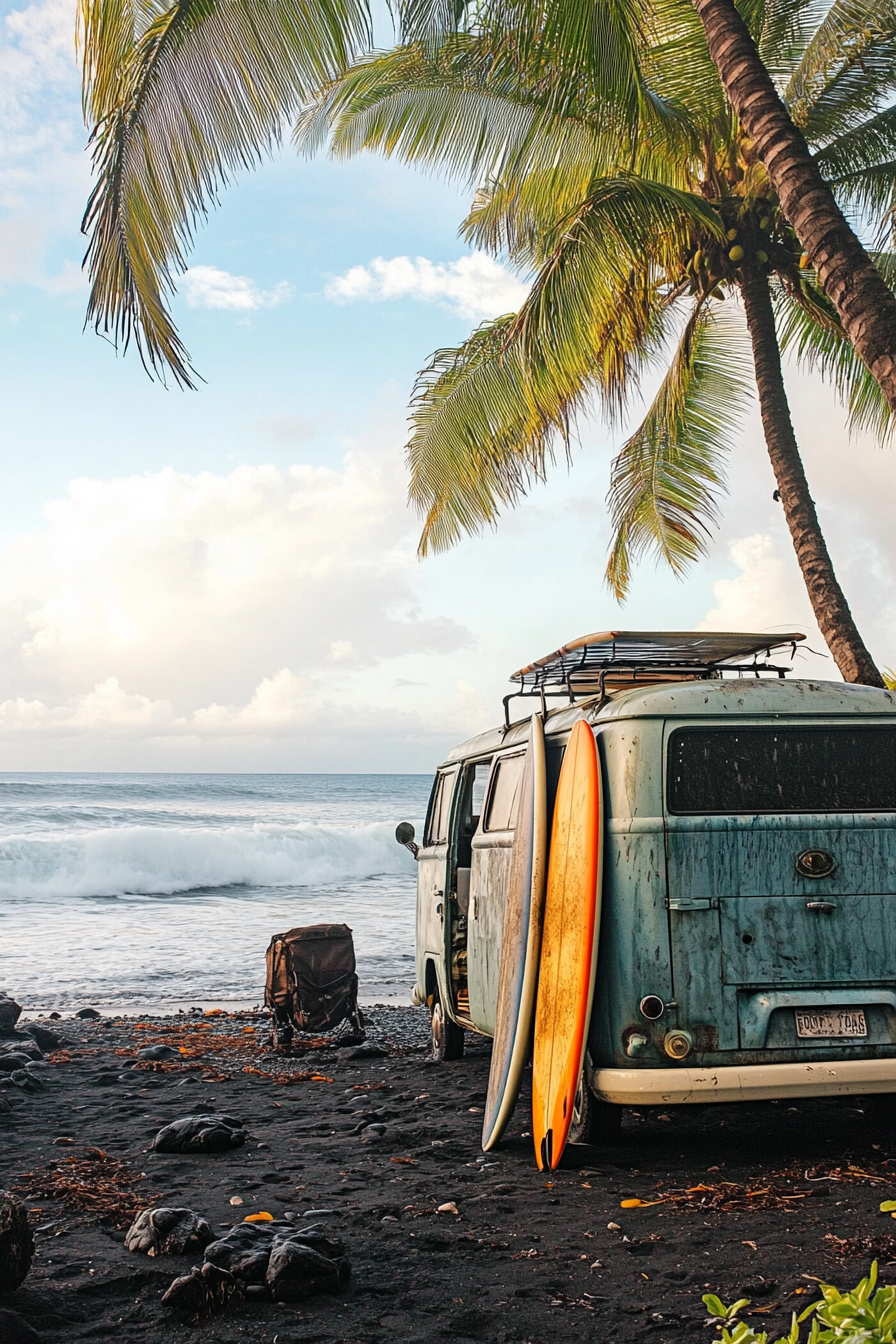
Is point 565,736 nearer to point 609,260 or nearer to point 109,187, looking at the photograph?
point 109,187

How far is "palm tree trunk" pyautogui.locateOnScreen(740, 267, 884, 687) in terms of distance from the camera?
9891 mm

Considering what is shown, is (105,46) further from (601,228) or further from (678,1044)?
(678,1044)

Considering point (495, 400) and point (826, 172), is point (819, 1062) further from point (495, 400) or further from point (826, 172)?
point (826, 172)

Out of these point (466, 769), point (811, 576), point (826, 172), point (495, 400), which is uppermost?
point (826, 172)

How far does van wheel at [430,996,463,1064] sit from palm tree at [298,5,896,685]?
179 inches

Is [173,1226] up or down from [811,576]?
down

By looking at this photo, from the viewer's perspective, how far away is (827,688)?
5320 millimetres

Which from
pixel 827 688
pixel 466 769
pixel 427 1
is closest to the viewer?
pixel 827 688

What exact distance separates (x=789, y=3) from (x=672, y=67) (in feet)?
4.02

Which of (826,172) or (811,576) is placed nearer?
(811,576)

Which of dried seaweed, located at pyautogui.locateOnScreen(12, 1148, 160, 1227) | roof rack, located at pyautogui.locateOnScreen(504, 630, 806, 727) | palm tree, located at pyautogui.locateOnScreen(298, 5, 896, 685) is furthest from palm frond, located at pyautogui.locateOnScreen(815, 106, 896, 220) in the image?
dried seaweed, located at pyautogui.locateOnScreen(12, 1148, 160, 1227)

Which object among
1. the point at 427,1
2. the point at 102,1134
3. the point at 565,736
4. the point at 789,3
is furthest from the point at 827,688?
the point at 789,3

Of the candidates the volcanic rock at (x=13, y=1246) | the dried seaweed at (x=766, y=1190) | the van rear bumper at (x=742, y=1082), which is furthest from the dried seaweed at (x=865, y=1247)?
the volcanic rock at (x=13, y=1246)

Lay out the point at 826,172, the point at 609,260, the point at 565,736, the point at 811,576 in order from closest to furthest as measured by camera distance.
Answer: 1. the point at 565,736
2. the point at 609,260
3. the point at 811,576
4. the point at 826,172
